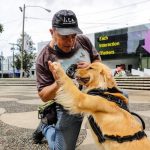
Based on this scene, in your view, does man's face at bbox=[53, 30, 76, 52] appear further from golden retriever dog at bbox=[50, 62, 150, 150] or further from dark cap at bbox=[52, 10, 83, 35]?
golden retriever dog at bbox=[50, 62, 150, 150]

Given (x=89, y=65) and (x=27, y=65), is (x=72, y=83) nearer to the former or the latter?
(x=89, y=65)

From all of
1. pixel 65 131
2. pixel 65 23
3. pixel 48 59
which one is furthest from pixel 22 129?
pixel 65 23

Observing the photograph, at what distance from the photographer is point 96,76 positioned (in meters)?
4.18

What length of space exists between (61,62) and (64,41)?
0.92 feet

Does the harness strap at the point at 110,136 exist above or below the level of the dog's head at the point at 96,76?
below

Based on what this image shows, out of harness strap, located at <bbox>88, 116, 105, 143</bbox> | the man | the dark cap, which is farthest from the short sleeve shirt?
harness strap, located at <bbox>88, 116, 105, 143</bbox>

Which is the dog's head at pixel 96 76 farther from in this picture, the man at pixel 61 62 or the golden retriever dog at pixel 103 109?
the man at pixel 61 62

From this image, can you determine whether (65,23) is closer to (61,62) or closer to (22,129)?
(61,62)

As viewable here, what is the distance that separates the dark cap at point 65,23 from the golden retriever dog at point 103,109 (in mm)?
450

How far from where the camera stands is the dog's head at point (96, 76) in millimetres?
4160

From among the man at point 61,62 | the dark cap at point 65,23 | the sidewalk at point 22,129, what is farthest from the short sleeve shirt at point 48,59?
the sidewalk at point 22,129

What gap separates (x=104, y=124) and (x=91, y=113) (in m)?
0.18

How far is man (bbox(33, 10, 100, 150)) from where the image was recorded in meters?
4.50

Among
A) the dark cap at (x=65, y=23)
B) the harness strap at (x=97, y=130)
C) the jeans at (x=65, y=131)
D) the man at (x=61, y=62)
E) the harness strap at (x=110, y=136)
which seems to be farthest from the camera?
the jeans at (x=65, y=131)
